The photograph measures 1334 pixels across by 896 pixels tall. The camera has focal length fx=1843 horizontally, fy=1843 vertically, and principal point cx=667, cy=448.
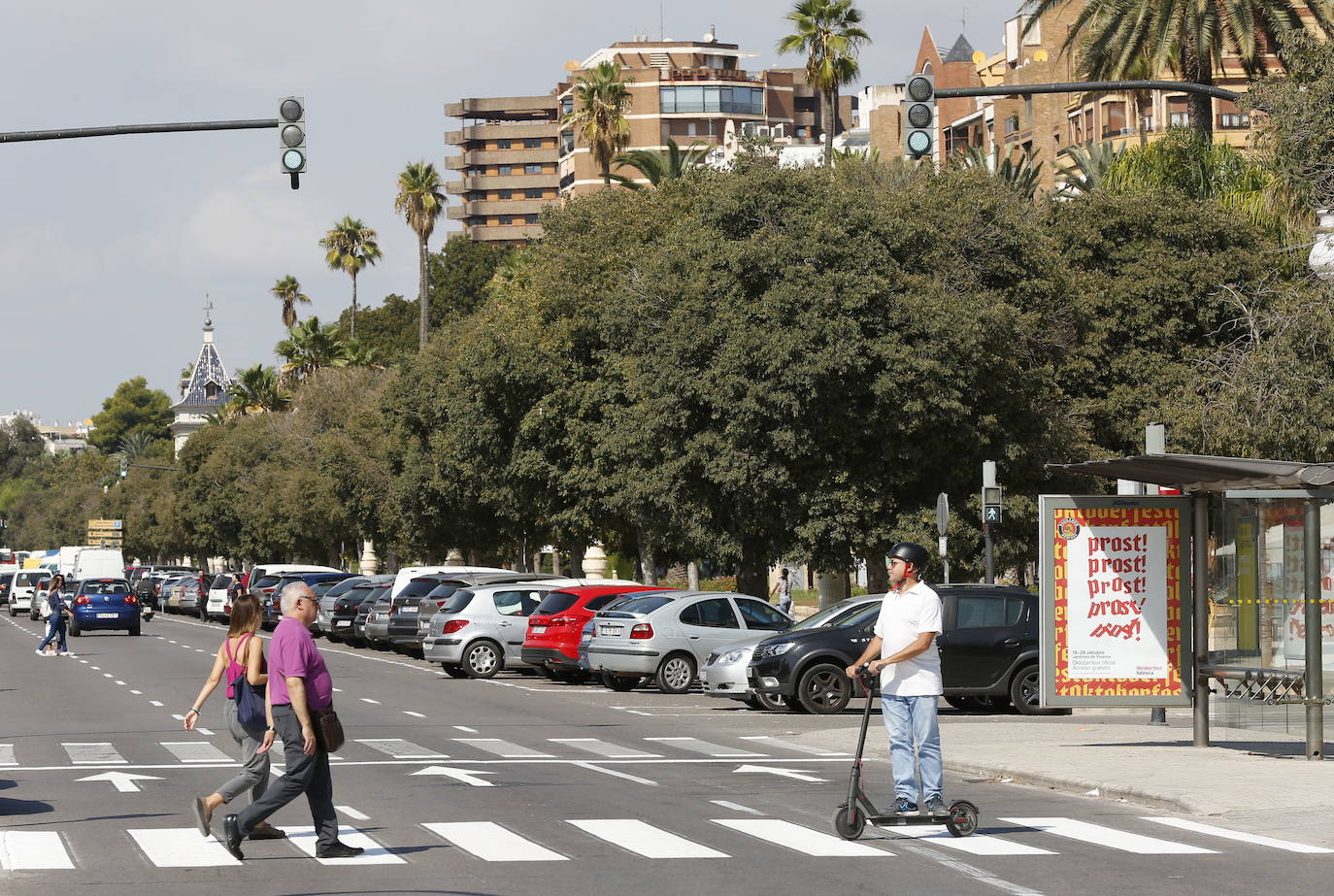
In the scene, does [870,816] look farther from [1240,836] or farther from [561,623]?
[561,623]

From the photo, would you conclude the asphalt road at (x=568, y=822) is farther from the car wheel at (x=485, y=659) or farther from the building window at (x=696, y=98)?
the building window at (x=696, y=98)

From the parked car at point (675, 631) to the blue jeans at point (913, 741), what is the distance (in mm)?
15172

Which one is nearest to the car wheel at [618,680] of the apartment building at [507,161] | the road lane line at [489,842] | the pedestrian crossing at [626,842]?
the pedestrian crossing at [626,842]

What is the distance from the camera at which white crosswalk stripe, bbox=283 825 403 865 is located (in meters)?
10.8

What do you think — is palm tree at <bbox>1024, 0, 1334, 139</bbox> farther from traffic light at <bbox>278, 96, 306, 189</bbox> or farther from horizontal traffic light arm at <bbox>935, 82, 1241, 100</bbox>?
traffic light at <bbox>278, 96, 306, 189</bbox>

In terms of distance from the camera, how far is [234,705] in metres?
11.4

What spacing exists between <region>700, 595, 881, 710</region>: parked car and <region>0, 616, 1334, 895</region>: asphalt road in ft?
3.04

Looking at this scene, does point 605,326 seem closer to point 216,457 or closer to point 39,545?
point 216,457

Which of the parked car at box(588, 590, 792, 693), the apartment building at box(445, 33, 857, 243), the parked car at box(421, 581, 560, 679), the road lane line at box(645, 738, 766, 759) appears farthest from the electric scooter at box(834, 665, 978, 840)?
the apartment building at box(445, 33, 857, 243)

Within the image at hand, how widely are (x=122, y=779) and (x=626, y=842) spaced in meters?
5.85

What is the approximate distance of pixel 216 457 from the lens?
9900 cm

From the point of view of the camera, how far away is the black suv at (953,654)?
23.1 meters

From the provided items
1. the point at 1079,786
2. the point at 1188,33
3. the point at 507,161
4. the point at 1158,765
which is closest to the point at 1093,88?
the point at 1158,765

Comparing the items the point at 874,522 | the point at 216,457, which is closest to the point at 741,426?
the point at 874,522
